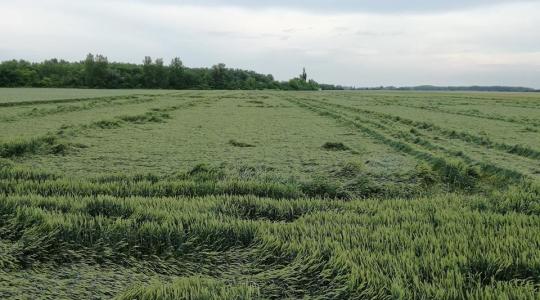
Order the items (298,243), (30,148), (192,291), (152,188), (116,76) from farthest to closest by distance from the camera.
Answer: (116,76) < (30,148) < (152,188) < (298,243) < (192,291)

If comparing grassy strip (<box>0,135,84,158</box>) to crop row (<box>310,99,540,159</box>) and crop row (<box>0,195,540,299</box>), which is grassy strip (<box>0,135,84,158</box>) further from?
crop row (<box>310,99,540,159</box>)

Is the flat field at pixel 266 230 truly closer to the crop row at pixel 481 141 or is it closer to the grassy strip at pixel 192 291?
the grassy strip at pixel 192 291

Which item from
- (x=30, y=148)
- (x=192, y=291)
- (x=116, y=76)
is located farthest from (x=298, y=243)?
(x=116, y=76)

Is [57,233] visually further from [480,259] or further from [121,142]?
[121,142]

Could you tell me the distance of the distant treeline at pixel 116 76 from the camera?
105 m

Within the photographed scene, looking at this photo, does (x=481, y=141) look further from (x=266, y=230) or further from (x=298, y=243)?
(x=298, y=243)

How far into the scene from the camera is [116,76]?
110 m

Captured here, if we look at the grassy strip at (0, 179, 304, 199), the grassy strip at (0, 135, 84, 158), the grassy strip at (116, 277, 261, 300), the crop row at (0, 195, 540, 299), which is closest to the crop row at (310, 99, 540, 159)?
the crop row at (0, 195, 540, 299)

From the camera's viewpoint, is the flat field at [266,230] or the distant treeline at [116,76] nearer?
the flat field at [266,230]

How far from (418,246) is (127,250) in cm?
262

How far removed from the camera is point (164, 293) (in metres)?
3.13

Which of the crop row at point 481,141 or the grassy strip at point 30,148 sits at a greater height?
the crop row at point 481,141

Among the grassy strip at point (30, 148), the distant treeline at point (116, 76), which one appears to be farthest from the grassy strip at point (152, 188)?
the distant treeline at point (116, 76)

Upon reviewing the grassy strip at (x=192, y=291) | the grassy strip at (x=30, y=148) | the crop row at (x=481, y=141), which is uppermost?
the crop row at (x=481, y=141)
